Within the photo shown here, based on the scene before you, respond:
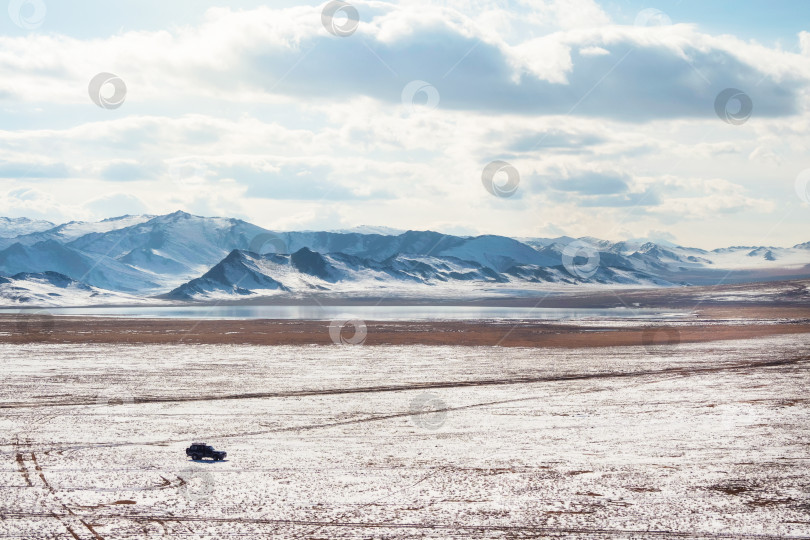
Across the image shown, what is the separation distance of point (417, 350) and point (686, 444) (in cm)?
3838

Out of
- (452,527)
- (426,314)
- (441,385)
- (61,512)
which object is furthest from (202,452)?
(426,314)

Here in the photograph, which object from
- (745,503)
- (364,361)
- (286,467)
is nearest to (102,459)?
(286,467)

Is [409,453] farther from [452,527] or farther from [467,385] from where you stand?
[467,385]

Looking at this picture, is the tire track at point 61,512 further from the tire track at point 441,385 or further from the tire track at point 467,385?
the tire track at point 441,385

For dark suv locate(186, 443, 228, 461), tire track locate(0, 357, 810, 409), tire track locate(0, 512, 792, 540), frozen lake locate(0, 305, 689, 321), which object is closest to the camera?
tire track locate(0, 512, 792, 540)

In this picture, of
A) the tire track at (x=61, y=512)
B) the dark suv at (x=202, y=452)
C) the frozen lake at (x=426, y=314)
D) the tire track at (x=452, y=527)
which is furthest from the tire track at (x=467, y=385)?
the frozen lake at (x=426, y=314)

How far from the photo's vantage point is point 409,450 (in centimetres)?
2534

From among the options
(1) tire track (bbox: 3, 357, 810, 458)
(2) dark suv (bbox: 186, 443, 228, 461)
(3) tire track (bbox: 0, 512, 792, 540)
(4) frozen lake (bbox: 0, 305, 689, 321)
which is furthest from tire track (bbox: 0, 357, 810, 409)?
(4) frozen lake (bbox: 0, 305, 689, 321)

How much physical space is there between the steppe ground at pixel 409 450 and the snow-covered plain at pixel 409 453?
9 cm

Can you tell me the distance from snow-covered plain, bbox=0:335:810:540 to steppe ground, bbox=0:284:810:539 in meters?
0.09

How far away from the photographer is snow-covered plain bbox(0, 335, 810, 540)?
1812 cm

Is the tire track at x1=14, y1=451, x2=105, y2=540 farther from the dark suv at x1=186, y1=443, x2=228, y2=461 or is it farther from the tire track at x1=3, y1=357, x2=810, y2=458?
the dark suv at x1=186, y1=443, x2=228, y2=461

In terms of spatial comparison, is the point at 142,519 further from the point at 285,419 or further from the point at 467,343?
the point at 467,343

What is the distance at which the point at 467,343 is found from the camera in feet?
230
